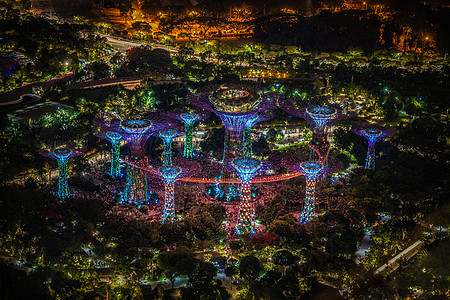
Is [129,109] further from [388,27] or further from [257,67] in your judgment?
[388,27]

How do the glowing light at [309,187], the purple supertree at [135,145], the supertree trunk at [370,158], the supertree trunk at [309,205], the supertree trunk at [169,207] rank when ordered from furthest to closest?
1. the supertree trunk at [370,158]
2. the purple supertree at [135,145]
3. the supertree trunk at [309,205]
4. the supertree trunk at [169,207]
5. the glowing light at [309,187]

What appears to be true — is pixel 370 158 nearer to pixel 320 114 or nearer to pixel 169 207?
pixel 320 114

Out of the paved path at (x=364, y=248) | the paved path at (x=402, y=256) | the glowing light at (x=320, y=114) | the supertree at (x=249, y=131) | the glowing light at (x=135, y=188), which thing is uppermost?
the glowing light at (x=320, y=114)

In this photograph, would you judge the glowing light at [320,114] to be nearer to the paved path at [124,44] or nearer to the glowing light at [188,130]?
the glowing light at [188,130]

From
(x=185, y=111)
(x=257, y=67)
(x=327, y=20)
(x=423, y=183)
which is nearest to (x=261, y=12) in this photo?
(x=327, y=20)

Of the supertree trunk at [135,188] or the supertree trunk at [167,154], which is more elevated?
the supertree trunk at [167,154]

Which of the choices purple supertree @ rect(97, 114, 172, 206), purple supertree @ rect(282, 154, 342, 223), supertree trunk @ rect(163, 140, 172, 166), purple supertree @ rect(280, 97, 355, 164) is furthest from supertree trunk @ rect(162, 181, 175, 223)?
purple supertree @ rect(280, 97, 355, 164)

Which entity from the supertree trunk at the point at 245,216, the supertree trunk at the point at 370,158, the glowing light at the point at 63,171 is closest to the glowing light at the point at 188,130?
the glowing light at the point at 63,171

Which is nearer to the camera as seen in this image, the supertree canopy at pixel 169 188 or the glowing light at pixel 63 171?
the supertree canopy at pixel 169 188
